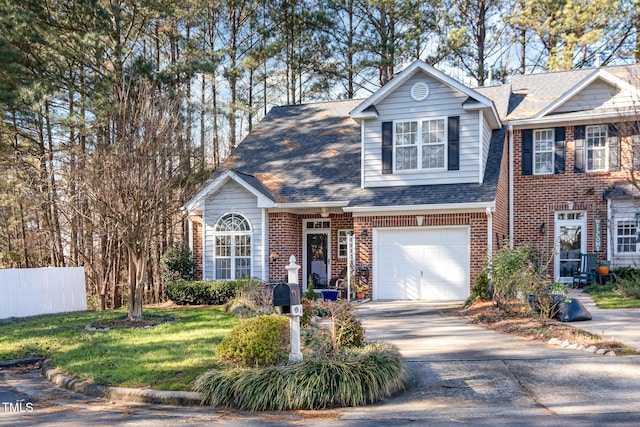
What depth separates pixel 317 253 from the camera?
18.4 meters

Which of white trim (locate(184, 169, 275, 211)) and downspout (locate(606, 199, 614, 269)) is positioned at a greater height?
white trim (locate(184, 169, 275, 211))

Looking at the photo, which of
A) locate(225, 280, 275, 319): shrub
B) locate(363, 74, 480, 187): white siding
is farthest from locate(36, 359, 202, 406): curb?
locate(363, 74, 480, 187): white siding

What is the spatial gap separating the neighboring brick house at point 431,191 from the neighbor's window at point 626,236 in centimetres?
3

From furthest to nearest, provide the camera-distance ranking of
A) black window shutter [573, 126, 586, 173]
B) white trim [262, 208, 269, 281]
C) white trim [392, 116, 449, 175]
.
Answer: black window shutter [573, 126, 586, 173] < white trim [262, 208, 269, 281] < white trim [392, 116, 449, 175]

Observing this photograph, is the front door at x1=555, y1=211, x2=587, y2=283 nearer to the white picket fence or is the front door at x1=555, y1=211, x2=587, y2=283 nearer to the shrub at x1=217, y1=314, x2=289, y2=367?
the shrub at x1=217, y1=314, x2=289, y2=367

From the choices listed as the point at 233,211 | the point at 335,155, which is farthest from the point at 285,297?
→ the point at 335,155

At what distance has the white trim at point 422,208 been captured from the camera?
1529 centimetres

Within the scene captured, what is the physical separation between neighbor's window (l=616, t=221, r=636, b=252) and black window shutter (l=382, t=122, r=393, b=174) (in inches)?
293

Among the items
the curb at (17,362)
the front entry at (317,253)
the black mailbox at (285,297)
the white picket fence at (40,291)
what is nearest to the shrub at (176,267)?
the white picket fence at (40,291)

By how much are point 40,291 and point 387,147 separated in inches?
441

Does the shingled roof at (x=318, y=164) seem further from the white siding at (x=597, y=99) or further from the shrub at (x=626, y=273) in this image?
the shrub at (x=626, y=273)

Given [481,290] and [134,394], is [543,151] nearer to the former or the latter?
[481,290]

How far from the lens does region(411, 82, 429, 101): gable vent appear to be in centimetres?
1669

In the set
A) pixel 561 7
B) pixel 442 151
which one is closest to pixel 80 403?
pixel 442 151
